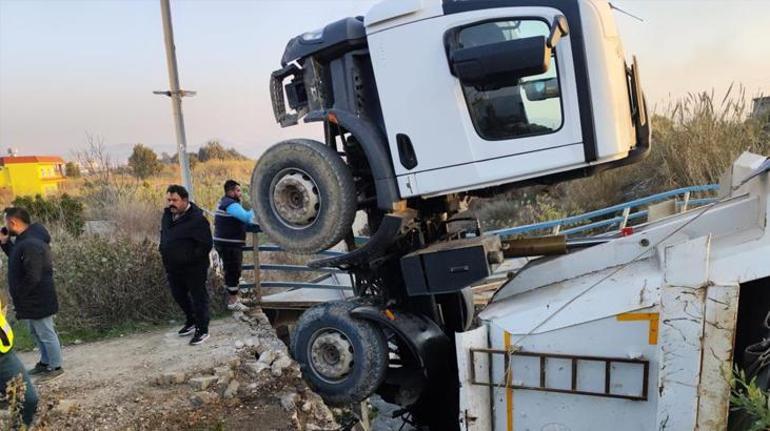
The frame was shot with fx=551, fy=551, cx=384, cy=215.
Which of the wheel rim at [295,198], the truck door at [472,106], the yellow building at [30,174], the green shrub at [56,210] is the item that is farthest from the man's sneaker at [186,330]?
the yellow building at [30,174]

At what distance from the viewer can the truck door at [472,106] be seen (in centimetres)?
311

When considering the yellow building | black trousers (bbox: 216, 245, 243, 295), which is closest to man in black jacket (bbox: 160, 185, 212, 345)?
black trousers (bbox: 216, 245, 243, 295)

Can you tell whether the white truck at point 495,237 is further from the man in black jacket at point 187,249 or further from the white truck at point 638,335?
the man in black jacket at point 187,249

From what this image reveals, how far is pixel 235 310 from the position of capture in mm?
6750

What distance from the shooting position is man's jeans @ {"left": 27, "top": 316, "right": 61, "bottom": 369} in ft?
15.9

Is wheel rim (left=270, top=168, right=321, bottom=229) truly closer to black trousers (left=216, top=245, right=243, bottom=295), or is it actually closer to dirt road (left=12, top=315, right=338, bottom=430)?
dirt road (left=12, top=315, right=338, bottom=430)

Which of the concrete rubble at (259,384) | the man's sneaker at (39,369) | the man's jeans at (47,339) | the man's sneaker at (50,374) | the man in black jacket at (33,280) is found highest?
the man in black jacket at (33,280)

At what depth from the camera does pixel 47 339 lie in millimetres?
4902

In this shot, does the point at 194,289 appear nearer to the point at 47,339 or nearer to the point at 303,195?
the point at 47,339

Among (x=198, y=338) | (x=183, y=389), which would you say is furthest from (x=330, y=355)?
(x=198, y=338)

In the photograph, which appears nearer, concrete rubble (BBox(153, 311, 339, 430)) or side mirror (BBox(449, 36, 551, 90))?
side mirror (BBox(449, 36, 551, 90))

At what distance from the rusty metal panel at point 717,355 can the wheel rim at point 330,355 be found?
201cm

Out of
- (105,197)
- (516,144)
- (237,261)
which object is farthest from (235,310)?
(105,197)

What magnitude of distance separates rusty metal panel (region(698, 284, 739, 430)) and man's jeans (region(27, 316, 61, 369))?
197 inches
